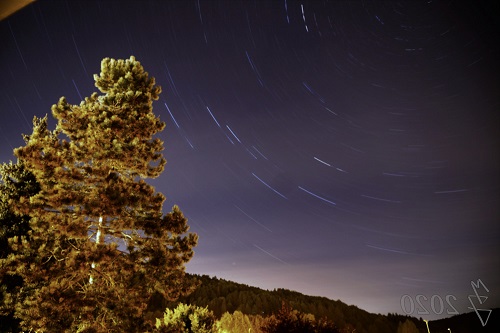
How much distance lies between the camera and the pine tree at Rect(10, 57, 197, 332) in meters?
10.0

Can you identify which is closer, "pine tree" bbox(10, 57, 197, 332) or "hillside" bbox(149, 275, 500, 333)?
"pine tree" bbox(10, 57, 197, 332)

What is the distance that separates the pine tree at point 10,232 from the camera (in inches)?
423

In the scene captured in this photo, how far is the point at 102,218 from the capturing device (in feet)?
38.4

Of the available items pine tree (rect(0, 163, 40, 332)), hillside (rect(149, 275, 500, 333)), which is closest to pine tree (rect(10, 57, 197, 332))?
pine tree (rect(0, 163, 40, 332))

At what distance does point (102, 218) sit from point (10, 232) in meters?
3.92

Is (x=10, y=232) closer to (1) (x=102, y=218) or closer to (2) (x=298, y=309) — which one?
(1) (x=102, y=218)

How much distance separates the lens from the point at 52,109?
37.3 feet

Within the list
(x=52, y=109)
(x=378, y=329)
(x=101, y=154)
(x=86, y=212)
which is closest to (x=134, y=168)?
(x=101, y=154)

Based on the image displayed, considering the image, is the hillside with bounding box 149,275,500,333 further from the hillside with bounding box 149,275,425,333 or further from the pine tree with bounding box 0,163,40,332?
the pine tree with bounding box 0,163,40,332

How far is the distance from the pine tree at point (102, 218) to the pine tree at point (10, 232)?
644 millimetres

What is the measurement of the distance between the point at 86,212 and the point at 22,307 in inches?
139

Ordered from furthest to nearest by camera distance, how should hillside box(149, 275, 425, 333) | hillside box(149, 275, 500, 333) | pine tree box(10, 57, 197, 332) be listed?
hillside box(149, 275, 425, 333) → hillside box(149, 275, 500, 333) → pine tree box(10, 57, 197, 332)

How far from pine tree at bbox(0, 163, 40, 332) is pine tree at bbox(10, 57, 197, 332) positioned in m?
0.64

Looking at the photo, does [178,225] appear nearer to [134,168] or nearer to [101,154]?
[134,168]
